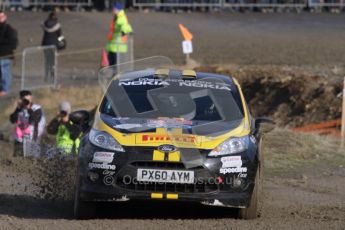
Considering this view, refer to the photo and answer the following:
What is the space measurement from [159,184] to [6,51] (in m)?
15.8

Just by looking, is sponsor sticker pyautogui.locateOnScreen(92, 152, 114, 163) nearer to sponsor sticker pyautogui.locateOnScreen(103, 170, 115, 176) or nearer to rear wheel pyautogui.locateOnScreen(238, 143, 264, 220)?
sponsor sticker pyautogui.locateOnScreen(103, 170, 115, 176)

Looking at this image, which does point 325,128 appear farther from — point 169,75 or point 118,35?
point 169,75

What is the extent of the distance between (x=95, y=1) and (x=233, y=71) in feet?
60.5

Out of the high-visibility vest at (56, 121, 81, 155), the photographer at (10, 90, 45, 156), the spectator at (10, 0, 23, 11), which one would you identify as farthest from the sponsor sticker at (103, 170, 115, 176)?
the spectator at (10, 0, 23, 11)

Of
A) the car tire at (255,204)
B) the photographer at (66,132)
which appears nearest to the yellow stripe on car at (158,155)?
the car tire at (255,204)

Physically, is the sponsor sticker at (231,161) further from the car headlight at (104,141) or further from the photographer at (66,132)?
the photographer at (66,132)

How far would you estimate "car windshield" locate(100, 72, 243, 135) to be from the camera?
1043 centimetres

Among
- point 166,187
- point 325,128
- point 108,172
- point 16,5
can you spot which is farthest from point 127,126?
point 16,5

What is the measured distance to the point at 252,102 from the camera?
886 inches

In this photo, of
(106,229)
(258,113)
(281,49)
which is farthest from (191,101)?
(281,49)

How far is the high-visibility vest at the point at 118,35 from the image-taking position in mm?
23875

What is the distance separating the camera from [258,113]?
21.9m

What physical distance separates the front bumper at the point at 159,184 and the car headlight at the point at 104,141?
11 cm

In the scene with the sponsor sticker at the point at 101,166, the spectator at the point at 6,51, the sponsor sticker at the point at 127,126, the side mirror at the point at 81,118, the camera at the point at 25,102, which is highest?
the sponsor sticker at the point at 127,126
